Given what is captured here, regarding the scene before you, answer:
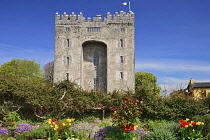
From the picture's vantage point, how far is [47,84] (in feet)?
41.2

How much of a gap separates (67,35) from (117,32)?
7489 millimetres

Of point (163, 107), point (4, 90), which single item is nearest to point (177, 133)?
point (163, 107)

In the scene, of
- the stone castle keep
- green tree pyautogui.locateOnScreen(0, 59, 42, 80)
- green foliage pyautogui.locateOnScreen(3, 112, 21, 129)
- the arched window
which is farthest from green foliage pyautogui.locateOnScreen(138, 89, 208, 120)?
green tree pyautogui.locateOnScreen(0, 59, 42, 80)

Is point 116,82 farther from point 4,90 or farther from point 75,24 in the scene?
point 4,90

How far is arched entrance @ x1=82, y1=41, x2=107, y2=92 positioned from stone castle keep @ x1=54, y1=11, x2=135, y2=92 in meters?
0.15

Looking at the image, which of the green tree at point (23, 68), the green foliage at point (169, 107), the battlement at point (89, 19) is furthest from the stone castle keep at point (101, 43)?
the green foliage at point (169, 107)

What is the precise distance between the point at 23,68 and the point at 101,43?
60.3ft

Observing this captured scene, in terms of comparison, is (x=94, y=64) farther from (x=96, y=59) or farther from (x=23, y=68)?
(x=23, y=68)

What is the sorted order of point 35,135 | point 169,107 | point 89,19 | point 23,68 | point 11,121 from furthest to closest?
point 23,68
point 89,19
point 169,107
point 11,121
point 35,135

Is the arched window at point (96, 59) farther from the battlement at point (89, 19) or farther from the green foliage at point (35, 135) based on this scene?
the green foliage at point (35, 135)

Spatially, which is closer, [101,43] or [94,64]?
[101,43]

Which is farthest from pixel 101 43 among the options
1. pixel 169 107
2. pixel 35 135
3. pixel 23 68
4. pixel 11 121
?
pixel 35 135

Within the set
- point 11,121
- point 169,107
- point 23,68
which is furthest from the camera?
point 23,68

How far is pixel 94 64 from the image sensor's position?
29984mm
